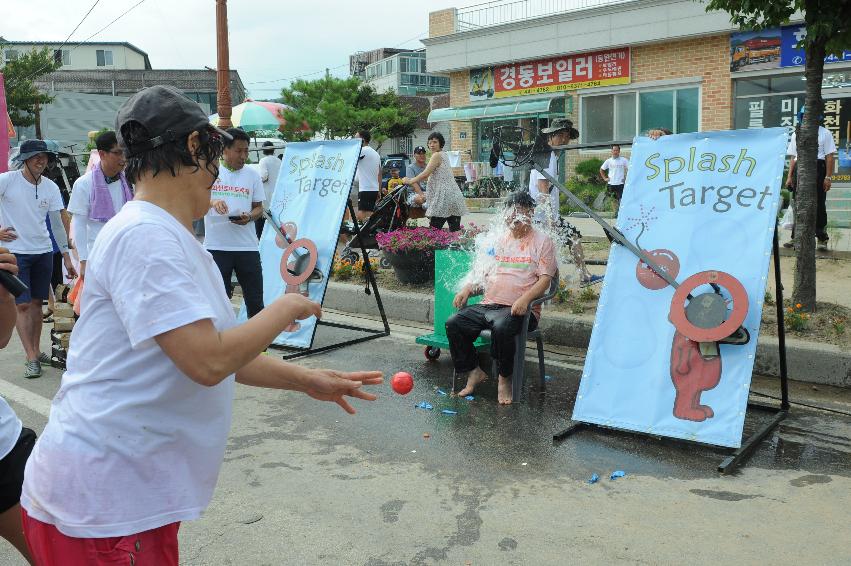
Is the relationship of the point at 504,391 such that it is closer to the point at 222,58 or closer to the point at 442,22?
the point at 222,58

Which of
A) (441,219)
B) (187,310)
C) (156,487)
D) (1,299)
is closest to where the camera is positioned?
(187,310)

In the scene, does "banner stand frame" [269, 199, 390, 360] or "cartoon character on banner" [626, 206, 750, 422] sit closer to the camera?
"cartoon character on banner" [626, 206, 750, 422]

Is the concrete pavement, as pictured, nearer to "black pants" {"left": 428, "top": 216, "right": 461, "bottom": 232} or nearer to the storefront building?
"black pants" {"left": 428, "top": 216, "right": 461, "bottom": 232}

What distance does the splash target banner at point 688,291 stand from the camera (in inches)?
190

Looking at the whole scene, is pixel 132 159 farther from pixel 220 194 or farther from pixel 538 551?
pixel 220 194

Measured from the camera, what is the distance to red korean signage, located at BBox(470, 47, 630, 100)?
21.9m

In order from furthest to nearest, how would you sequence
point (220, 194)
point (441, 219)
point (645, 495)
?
point (441, 219) → point (220, 194) → point (645, 495)

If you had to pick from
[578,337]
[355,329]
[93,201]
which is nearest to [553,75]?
[355,329]

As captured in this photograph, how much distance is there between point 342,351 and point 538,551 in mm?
4260

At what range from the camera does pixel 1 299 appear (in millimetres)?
2652

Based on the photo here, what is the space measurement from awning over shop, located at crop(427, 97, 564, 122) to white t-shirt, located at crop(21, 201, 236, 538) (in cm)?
2249

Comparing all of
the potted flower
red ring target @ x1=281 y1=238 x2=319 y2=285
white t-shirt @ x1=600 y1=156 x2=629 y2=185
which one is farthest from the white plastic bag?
red ring target @ x1=281 y1=238 x2=319 y2=285

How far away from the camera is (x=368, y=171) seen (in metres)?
12.1

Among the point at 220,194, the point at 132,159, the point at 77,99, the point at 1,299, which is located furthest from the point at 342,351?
the point at 77,99
